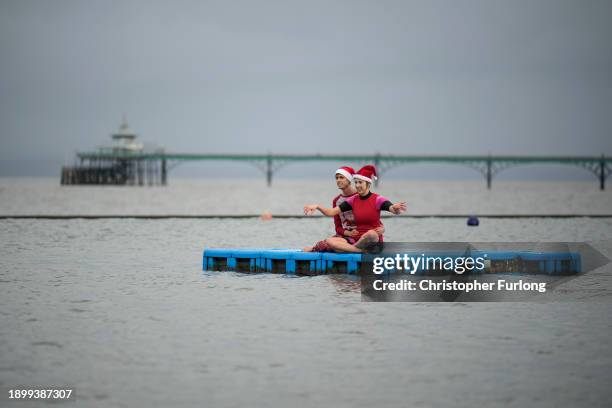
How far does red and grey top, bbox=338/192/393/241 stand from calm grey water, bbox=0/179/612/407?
1.10 meters

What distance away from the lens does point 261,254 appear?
44.9ft

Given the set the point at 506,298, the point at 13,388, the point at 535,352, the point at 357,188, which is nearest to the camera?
the point at 13,388

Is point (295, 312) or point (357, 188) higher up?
point (357, 188)

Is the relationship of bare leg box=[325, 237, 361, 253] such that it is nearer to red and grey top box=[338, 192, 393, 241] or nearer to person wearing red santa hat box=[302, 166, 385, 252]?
person wearing red santa hat box=[302, 166, 385, 252]

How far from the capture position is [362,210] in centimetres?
1252

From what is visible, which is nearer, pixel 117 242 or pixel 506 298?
pixel 506 298

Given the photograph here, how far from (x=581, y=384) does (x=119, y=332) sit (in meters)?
4.88

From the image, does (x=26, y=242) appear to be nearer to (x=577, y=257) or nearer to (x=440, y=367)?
(x=577, y=257)

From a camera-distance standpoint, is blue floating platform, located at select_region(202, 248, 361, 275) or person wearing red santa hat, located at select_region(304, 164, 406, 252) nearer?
person wearing red santa hat, located at select_region(304, 164, 406, 252)

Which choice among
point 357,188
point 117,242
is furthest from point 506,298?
point 117,242

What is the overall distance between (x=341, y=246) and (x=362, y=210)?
34.2 inches

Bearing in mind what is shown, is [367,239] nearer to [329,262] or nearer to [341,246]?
Result: [341,246]

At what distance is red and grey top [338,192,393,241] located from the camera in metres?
12.4

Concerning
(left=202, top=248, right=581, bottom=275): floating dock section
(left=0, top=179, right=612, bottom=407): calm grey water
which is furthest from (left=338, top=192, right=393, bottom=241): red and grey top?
(left=0, top=179, right=612, bottom=407): calm grey water
